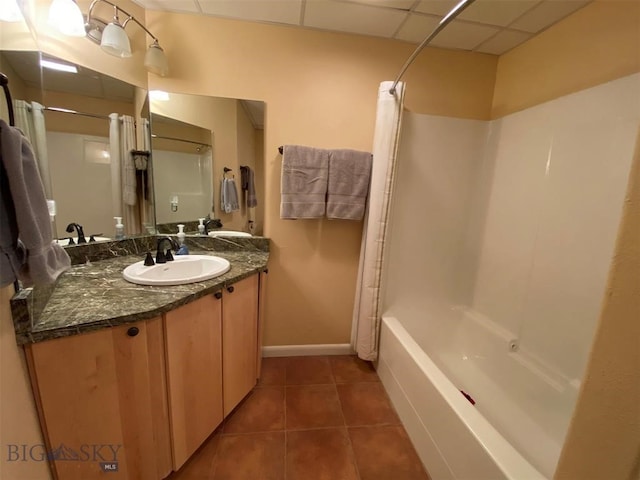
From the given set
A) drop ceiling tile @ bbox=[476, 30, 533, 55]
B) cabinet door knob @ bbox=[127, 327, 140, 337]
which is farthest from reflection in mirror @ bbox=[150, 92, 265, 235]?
drop ceiling tile @ bbox=[476, 30, 533, 55]

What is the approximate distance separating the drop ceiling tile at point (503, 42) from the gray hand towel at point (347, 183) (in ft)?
3.40

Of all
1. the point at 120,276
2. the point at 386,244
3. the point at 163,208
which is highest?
the point at 163,208

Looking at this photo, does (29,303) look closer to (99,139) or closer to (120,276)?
(120,276)

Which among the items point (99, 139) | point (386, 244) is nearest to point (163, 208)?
point (99, 139)

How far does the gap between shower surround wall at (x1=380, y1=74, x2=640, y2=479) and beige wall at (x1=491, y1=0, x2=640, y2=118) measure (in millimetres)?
87

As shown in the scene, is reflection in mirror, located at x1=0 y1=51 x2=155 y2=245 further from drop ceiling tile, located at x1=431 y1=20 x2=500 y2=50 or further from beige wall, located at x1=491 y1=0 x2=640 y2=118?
beige wall, located at x1=491 y1=0 x2=640 y2=118

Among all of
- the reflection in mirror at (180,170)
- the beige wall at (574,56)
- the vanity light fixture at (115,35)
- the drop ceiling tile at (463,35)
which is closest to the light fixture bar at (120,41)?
the vanity light fixture at (115,35)

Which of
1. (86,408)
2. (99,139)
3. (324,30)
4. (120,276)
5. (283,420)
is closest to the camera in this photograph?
(86,408)

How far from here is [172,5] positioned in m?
1.37

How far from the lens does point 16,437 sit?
2.31ft

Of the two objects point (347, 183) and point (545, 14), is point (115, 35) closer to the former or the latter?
point (347, 183)

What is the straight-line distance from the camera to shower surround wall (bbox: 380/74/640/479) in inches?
45.1

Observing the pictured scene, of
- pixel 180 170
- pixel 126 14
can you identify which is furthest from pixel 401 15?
pixel 180 170

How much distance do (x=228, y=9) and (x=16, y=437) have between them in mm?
2000
